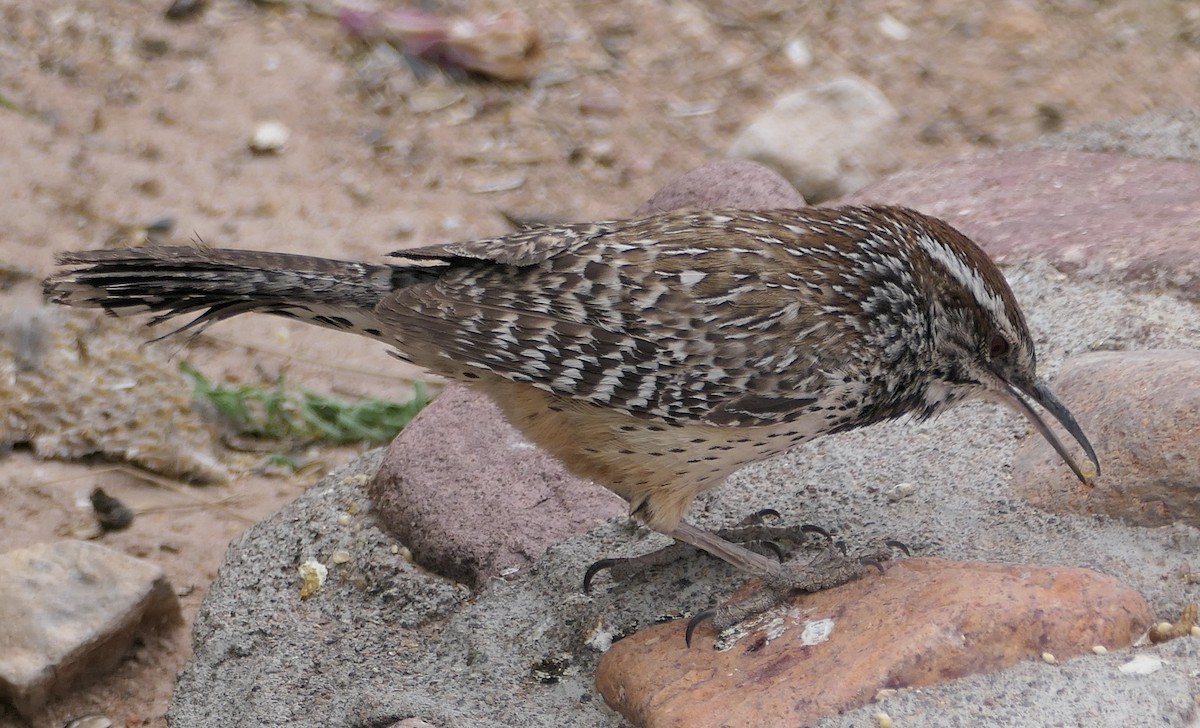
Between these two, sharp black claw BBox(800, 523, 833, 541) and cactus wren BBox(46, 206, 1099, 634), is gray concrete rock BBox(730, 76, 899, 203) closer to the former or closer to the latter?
cactus wren BBox(46, 206, 1099, 634)

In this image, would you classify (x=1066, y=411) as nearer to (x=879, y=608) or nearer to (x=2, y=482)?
(x=879, y=608)

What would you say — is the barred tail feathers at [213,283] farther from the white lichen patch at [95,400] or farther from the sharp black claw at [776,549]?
the white lichen patch at [95,400]

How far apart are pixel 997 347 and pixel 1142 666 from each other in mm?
890

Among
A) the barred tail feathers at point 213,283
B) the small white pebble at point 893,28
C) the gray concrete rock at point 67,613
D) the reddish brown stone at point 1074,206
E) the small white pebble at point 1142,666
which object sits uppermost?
the reddish brown stone at point 1074,206

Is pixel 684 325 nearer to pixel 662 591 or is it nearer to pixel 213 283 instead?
pixel 662 591

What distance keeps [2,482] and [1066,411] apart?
11.4 ft

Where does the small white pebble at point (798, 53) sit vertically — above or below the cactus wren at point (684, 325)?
below

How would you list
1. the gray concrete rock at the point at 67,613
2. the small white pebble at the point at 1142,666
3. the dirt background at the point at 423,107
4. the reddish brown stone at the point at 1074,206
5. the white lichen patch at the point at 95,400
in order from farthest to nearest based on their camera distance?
1. the dirt background at the point at 423,107
2. the white lichen patch at the point at 95,400
3. the reddish brown stone at the point at 1074,206
4. the gray concrete rock at the point at 67,613
5. the small white pebble at the point at 1142,666

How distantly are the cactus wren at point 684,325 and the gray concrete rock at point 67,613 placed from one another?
80 cm

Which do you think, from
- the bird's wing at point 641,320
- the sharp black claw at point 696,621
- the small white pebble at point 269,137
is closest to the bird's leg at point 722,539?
the sharp black claw at point 696,621

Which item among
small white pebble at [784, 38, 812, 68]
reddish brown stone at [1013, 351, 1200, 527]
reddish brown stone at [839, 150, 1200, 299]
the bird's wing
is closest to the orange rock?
reddish brown stone at [1013, 351, 1200, 527]

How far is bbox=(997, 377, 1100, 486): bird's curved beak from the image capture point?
3.15 metres

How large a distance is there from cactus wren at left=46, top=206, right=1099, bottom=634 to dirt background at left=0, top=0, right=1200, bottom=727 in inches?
86.4

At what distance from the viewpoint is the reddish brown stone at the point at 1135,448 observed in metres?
3.04
